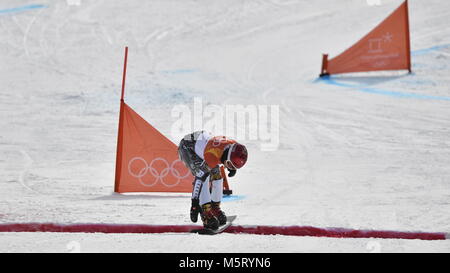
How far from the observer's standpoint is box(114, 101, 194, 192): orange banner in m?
8.63

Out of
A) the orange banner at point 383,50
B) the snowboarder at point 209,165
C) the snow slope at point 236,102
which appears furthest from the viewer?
the orange banner at point 383,50

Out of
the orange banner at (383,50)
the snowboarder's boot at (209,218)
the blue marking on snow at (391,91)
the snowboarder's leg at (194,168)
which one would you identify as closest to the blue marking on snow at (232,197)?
the snowboarder's leg at (194,168)

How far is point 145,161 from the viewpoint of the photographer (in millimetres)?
8672

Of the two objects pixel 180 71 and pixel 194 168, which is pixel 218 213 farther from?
pixel 180 71

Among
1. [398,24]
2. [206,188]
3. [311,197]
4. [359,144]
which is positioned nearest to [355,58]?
[398,24]

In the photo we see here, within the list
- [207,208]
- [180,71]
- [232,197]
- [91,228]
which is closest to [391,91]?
[180,71]

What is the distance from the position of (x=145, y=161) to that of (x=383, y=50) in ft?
34.3

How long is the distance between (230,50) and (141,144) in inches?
504

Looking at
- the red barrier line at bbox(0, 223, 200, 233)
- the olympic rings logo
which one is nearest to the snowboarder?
the red barrier line at bbox(0, 223, 200, 233)

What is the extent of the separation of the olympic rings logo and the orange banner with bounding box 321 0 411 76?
33.2 feet

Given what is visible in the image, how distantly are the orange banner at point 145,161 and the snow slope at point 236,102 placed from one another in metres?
0.18

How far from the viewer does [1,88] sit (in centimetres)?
1605

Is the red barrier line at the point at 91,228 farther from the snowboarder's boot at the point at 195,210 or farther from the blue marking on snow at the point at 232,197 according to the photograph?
the blue marking on snow at the point at 232,197

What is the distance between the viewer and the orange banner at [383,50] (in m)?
17.3
